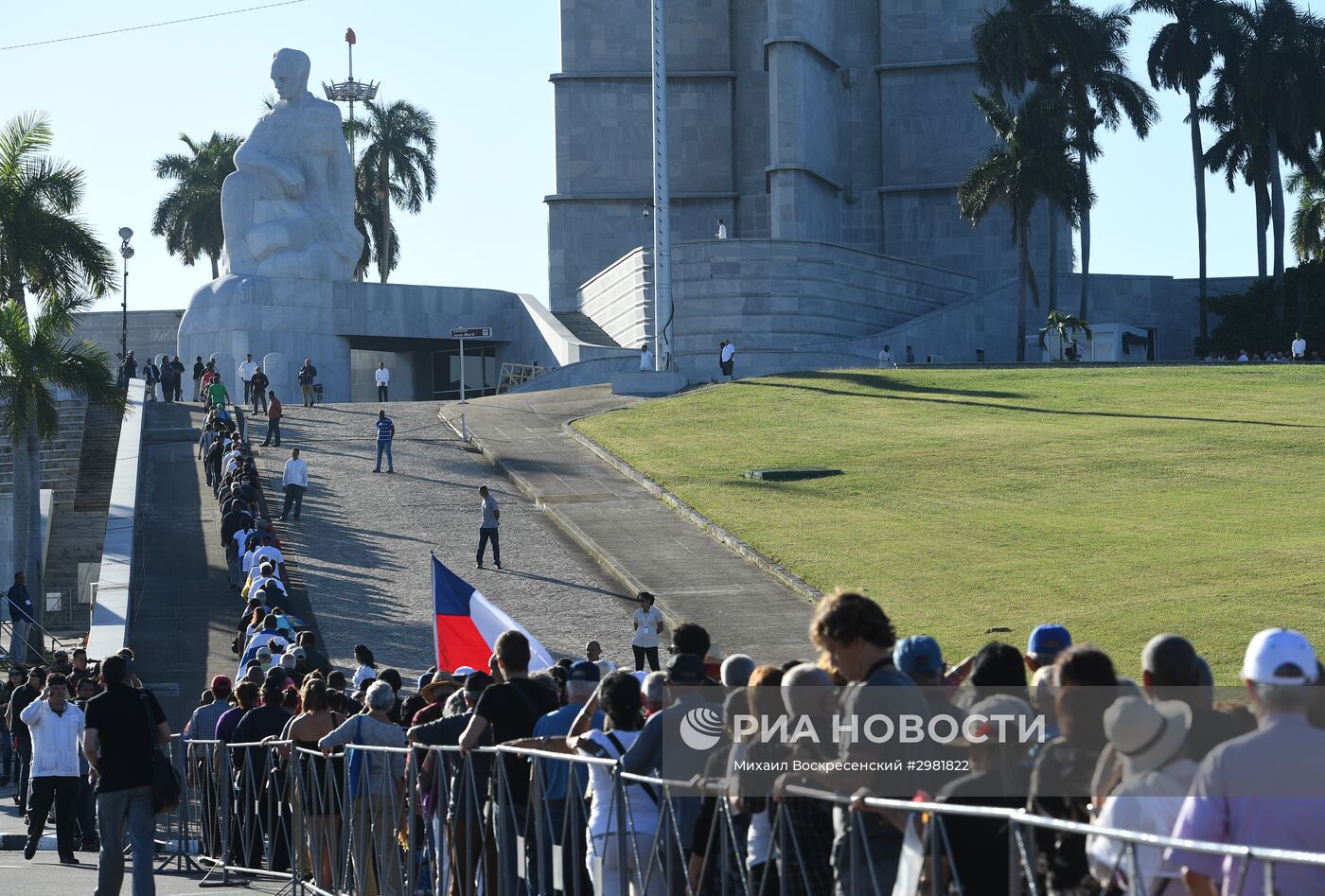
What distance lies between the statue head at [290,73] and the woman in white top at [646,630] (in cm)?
3533

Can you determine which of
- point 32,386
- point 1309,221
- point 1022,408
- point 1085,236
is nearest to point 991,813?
point 32,386

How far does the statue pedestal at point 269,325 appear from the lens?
49344mm

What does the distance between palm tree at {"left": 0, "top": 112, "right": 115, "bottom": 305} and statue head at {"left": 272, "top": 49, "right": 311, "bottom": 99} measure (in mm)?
20634

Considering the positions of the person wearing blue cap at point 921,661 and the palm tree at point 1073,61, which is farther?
the palm tree at point 1073,61

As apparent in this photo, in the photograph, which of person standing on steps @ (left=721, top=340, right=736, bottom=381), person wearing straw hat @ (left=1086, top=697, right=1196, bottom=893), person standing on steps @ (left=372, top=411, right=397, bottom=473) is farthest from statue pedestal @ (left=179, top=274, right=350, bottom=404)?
person wearing straw hat @ (left=1086, top=697, right=1196, bottom=893)

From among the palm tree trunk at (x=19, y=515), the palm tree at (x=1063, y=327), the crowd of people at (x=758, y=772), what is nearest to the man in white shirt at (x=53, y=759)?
the crowd of people at (x=758, y=772)

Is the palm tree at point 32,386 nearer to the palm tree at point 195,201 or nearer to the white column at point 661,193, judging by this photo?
the white column at point 661,193

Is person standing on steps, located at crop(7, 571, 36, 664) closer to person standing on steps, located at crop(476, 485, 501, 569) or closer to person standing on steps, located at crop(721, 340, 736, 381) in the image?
person standing on steps, located at crop(476, 485, 501, 569)

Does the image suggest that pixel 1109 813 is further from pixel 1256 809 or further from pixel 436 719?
pixel 436 719

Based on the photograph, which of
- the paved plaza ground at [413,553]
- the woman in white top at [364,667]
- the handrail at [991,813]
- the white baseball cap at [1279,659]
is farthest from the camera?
the paved plaza ground at [413,553]

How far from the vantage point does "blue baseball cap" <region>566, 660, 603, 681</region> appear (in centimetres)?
767

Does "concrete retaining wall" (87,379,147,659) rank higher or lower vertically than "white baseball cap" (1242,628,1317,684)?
lower

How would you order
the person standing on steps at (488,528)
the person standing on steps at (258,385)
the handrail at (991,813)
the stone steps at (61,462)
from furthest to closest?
the person standing on steps at (258,385) < the stone steps at (61,462) < the person standing on steps at (488,528) < the handrail at (991,813)

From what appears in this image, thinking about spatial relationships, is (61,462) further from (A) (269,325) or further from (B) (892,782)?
(B) (892,782)
